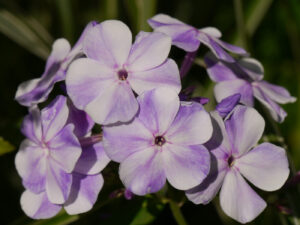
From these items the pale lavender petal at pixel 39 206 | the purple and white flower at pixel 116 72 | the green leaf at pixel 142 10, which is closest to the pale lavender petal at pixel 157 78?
the purple and white flower at pixel 116 72

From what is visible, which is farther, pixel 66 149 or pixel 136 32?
pixel 136 32

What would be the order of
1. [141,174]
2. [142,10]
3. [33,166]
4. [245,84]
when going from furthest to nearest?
[142,10] < [245,84] < [33,166] < [141,174]

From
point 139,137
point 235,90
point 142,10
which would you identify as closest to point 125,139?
point 139,137

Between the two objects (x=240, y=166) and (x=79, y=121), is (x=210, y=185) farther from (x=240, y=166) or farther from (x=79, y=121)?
(x=79, y=121)

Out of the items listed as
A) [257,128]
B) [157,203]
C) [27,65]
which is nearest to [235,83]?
[257,128]

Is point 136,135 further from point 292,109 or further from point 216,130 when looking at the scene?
point 292,109

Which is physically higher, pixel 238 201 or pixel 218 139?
pixel 218 139

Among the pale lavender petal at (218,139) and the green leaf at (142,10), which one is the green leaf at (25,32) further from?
the pale lavender petal at (218,139)
